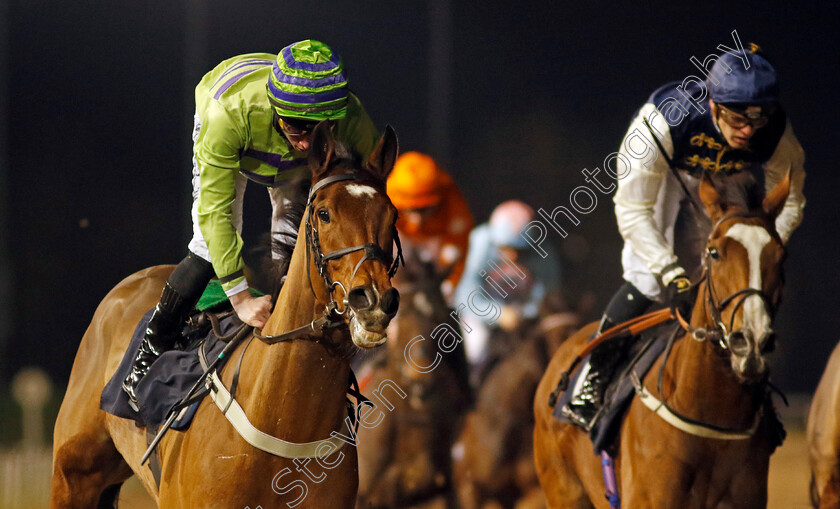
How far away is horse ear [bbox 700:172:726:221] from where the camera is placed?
2.75 m

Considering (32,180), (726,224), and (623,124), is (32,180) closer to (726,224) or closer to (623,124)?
(623,124)

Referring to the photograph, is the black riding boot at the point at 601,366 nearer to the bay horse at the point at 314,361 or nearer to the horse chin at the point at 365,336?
the bay horse at the point at 314,361

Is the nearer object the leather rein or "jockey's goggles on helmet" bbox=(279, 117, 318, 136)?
"jockey's goggles on helmet" bbox=(279, 117, 318, 136)

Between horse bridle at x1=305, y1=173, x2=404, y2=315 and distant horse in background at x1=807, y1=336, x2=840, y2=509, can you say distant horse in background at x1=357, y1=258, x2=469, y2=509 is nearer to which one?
distant horse in background at x1=807, y1=336, x2=840, y2=509

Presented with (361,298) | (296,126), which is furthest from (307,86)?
(361,298)

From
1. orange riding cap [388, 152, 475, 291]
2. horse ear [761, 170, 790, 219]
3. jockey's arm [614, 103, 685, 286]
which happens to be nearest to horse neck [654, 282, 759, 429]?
horse ear [761, 170, 790, 219]

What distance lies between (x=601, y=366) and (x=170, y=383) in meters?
1.46

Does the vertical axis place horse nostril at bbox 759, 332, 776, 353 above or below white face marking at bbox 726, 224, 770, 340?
below

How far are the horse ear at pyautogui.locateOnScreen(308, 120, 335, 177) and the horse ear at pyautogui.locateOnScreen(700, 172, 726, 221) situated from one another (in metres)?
1.19

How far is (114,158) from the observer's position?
20.6 ft

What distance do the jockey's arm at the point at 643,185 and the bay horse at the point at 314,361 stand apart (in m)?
1.26

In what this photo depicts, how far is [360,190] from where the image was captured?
205cm

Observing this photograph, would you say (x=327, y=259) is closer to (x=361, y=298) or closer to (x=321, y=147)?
(x=361, y=298)

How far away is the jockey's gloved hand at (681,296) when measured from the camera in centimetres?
288
